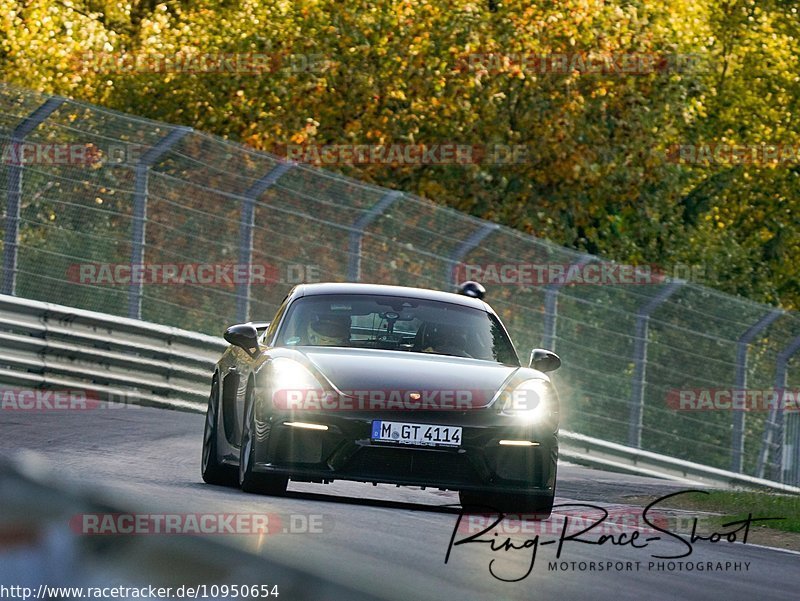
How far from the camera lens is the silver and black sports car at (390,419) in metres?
10.0

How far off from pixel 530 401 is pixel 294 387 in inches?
50.0

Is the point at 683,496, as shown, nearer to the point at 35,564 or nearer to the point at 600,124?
the point at 35,564

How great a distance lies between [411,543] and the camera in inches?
336

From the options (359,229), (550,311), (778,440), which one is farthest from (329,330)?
(778,440)

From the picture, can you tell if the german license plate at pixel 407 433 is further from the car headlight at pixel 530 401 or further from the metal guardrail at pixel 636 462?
the metal guardrail at pixel 636 462

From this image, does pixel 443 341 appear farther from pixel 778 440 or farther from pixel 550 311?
pixel 778 440

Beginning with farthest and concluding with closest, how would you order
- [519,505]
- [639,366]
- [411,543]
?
1. [639,366]
2. [519,505]
3. [411,543]

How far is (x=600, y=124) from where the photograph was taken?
30766mm

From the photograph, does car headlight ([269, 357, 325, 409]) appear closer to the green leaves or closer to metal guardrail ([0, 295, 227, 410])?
metal guardrail ([0, 295, 227, 410])

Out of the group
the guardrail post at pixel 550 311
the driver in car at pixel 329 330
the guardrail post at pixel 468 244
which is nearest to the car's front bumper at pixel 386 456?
the driver in car at pixel 329 330

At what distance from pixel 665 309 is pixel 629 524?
876 centimetres

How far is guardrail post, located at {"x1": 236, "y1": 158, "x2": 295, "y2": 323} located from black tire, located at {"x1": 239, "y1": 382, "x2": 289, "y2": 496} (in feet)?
25.7

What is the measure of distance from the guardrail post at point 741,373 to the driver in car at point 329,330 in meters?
9.56

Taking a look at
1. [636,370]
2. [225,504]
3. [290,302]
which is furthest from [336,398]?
[636,370]
